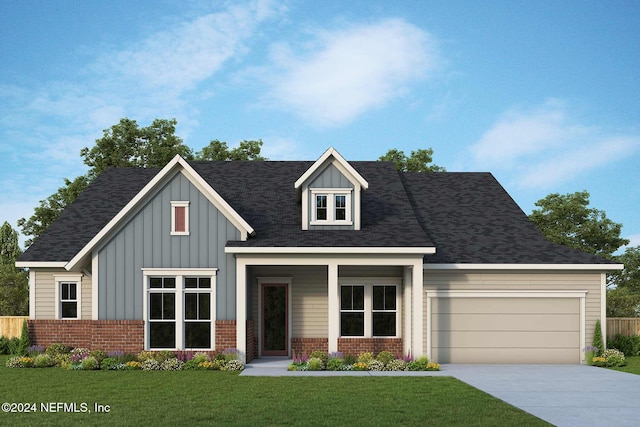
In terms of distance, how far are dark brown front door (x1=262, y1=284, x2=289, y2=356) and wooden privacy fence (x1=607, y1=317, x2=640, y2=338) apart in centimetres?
1451

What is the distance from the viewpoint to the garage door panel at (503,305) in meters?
23.5

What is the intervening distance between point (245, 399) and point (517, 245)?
13401 mm

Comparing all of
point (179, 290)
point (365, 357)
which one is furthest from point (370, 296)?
point (179, 290)

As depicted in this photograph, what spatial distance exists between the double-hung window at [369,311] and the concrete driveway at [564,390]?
9.64 ft

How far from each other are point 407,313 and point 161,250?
27.9 ft

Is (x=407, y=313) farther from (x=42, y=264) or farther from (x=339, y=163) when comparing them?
(x=42, y=264)

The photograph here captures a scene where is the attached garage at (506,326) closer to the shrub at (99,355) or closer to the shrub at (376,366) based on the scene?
the shrub at (376,366)

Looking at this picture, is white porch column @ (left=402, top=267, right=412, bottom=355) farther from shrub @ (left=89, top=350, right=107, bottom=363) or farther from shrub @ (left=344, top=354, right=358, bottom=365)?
shrub @ (left=89, top=350, right=107, bottom=363)

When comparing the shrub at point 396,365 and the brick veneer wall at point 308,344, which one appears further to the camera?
the brick veneer wall at point 308,344

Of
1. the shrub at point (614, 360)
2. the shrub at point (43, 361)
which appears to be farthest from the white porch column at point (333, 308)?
the shrub at point (43, 361)

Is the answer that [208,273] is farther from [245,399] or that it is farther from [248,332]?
[245,399]

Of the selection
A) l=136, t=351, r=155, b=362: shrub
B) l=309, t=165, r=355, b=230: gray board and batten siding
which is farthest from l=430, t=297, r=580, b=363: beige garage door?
l=136, t=351, r=155, b=362: shrub

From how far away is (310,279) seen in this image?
24938 millimetres

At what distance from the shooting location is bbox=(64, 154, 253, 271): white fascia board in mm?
22406
